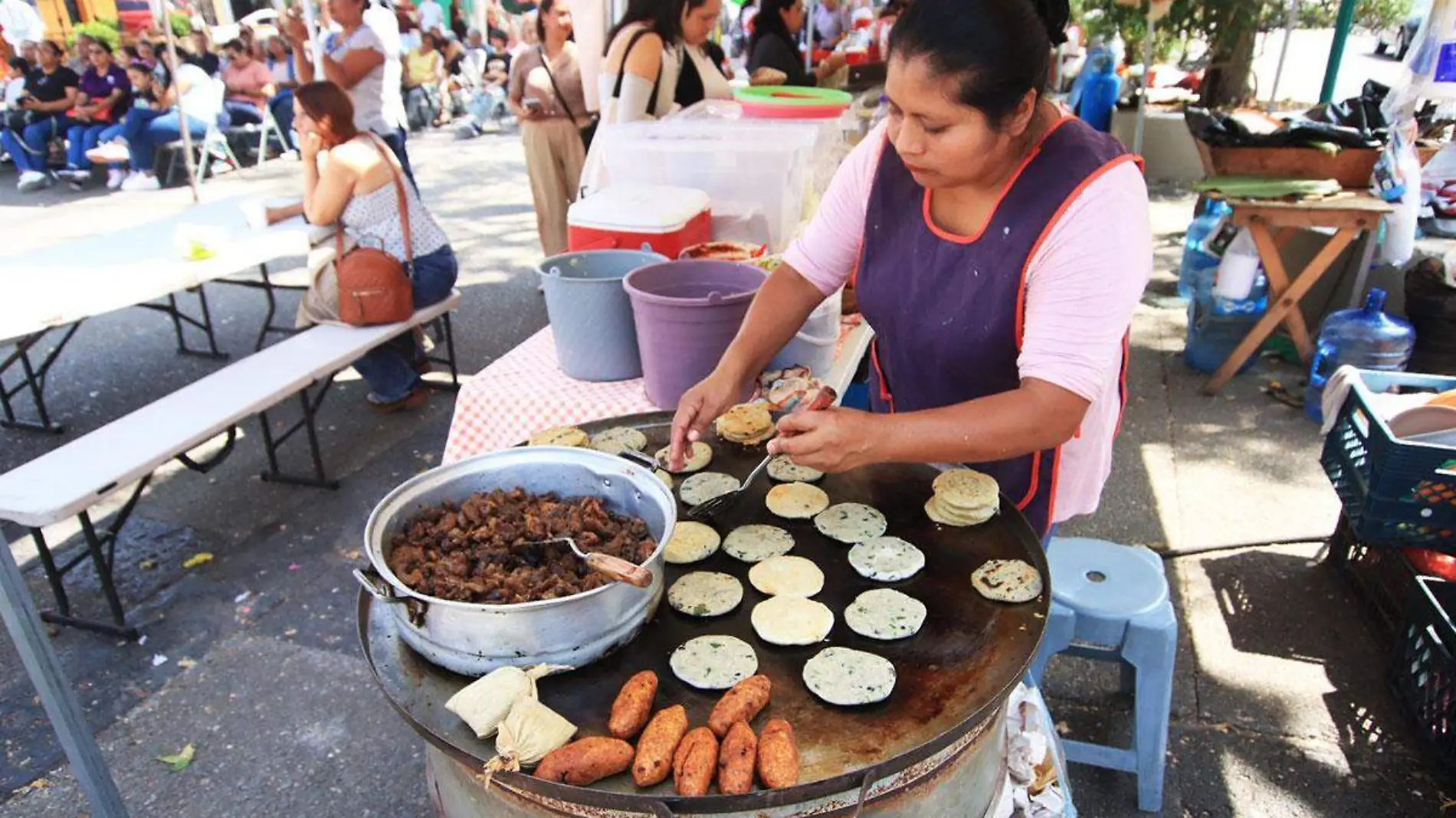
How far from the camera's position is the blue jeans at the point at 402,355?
4.92 metres

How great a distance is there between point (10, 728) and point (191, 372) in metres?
3.11

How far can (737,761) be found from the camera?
1.17m

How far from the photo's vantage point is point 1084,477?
2.06 metres

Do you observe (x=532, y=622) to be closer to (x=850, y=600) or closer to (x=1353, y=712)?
(x=850, y=600)

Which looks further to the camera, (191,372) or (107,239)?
(191,372)

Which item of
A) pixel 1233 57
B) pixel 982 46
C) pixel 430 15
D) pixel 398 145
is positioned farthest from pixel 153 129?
pixel 1233 57

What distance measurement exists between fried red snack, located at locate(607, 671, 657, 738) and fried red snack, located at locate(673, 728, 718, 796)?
0.25ft

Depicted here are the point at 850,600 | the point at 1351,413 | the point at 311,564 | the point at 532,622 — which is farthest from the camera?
the point at 311,564

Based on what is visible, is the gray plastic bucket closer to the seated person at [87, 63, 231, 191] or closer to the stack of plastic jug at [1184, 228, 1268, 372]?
the stack of plastic jug at [1184, 228, 1268, 372]

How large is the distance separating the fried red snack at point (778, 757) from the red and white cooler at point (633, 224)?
1868 mm

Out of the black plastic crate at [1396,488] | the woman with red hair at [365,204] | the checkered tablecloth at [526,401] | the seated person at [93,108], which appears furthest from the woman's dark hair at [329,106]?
the seated person at [93,108]

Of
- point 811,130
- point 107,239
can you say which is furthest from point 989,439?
point 107,239

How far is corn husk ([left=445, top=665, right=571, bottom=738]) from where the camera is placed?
1.21 m

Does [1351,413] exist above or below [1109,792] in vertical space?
above
